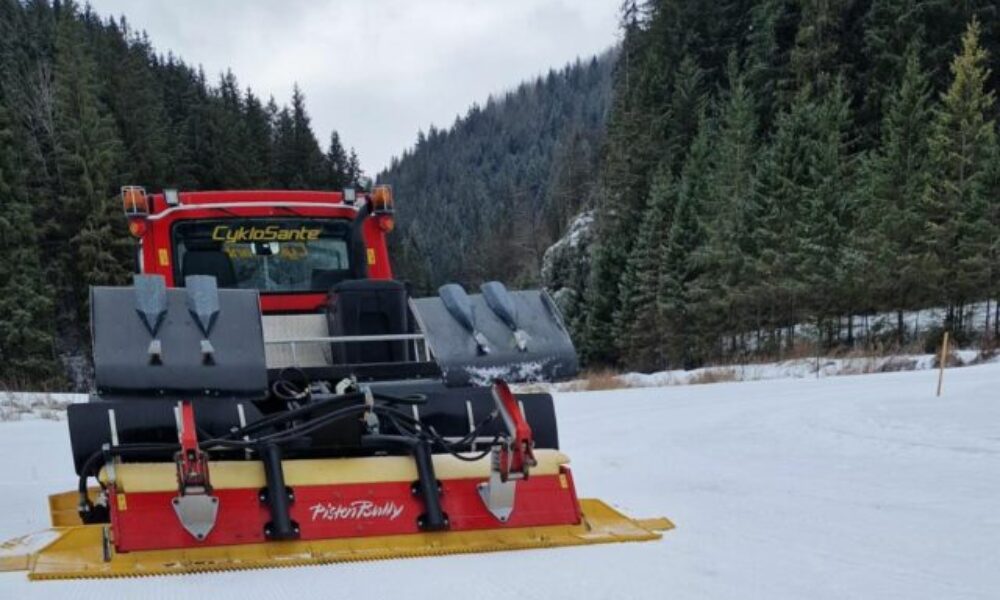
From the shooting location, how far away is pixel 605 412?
357 inches

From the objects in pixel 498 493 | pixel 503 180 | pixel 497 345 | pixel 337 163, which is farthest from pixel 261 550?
pixel 503 180

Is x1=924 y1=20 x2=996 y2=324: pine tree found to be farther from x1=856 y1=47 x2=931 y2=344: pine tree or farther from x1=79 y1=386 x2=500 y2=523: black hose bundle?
x1=79 y1=386 x2=500 y2=523: black hose bundle

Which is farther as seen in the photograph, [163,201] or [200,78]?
[200,78]

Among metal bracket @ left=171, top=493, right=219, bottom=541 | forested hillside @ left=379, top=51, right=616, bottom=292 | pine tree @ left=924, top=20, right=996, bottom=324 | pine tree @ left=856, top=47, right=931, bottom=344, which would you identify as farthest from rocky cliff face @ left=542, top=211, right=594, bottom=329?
metal bracket @ left=171, top=493, right=219, bottom=541

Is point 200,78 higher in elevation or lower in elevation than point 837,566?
higher

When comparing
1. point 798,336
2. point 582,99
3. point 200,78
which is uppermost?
point 582,99

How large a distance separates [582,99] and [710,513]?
145369mm

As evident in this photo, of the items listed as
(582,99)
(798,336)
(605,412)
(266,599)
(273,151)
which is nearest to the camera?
(266,599)

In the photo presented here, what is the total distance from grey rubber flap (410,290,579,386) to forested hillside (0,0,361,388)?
19.7 meters

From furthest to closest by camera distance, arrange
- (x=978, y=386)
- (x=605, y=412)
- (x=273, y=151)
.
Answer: (x=273, y=151), (x=605, y=412), (x=978, y=386)

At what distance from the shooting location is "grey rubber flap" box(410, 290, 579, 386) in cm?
333

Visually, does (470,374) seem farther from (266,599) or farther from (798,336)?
(798,336)

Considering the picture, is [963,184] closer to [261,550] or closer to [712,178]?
[712,178]

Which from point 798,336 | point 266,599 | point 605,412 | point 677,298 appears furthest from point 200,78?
point 266,599
